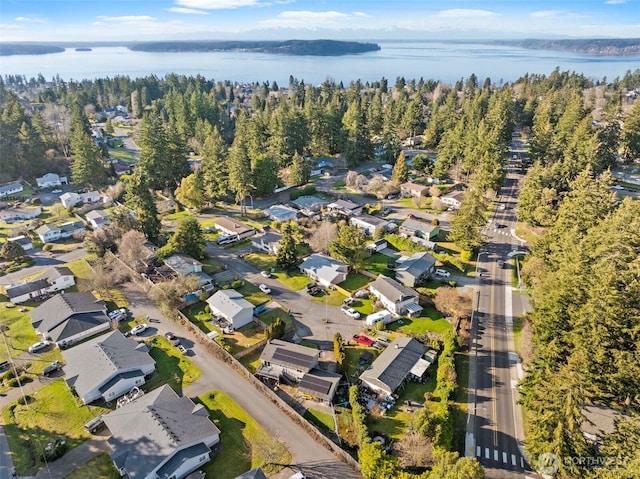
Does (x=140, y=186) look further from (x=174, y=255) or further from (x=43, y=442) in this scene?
(x=43, y=442)

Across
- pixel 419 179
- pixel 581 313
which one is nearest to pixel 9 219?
pixel 419 179

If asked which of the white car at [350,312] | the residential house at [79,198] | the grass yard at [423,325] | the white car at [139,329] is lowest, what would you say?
the white car at [139,329]

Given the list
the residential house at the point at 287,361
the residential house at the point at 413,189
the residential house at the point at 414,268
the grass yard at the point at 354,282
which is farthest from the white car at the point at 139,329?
the residential house at the point at 413,189

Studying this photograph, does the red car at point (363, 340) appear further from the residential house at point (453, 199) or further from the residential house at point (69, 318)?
the residential house at point (453, 199)

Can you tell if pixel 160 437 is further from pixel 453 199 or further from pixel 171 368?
pixel 453 199

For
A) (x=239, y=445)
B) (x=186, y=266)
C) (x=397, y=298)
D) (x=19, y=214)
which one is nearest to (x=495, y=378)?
(x=397, y=298)

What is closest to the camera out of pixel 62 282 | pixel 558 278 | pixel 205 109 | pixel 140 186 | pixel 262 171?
pixel 558 278

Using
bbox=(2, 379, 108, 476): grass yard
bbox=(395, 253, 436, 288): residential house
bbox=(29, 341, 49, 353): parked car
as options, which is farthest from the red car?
bbox=(29, 341, 49, 353): parked car
